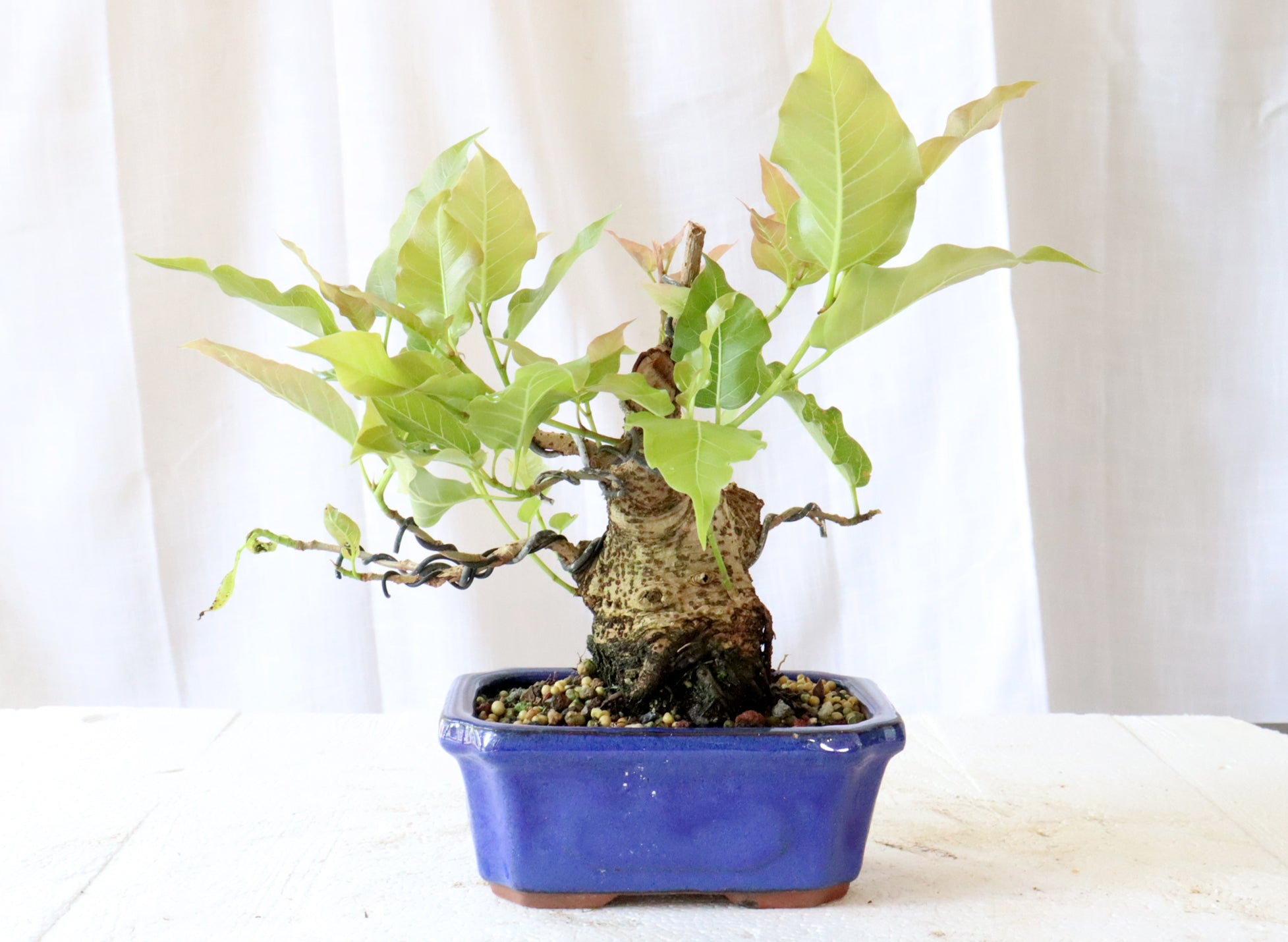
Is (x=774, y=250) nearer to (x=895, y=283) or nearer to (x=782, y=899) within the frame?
(x=895, y=283)

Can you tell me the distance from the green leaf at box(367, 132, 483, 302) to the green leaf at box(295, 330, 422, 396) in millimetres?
80

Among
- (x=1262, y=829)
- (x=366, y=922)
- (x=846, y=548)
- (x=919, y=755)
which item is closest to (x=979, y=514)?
(x=846, y=548)

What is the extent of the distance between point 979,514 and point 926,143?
78 centimetres

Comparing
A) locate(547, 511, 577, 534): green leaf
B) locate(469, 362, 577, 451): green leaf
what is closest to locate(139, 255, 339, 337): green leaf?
locate(469, 362, 577, 451): green leaf

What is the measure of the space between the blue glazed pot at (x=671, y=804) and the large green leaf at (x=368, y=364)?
168 millimetres

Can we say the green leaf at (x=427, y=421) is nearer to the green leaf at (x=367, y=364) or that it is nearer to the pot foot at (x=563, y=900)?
the green leaf at (x=367, y=364)

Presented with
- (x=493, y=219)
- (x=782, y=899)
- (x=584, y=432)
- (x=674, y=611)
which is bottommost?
(x=782, y=899)

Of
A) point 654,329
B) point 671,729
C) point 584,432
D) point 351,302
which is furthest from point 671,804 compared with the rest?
point 654,329

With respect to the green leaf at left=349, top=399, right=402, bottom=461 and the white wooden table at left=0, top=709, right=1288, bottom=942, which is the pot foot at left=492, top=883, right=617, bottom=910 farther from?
the green leaf at left=349, top=399, right=402, bottom=461

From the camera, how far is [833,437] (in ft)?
1.98

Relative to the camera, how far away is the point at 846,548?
4.33 ft

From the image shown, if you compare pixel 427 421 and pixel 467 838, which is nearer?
pixel 427 421

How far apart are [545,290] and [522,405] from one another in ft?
0.38

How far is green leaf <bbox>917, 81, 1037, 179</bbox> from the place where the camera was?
0.55 meters
